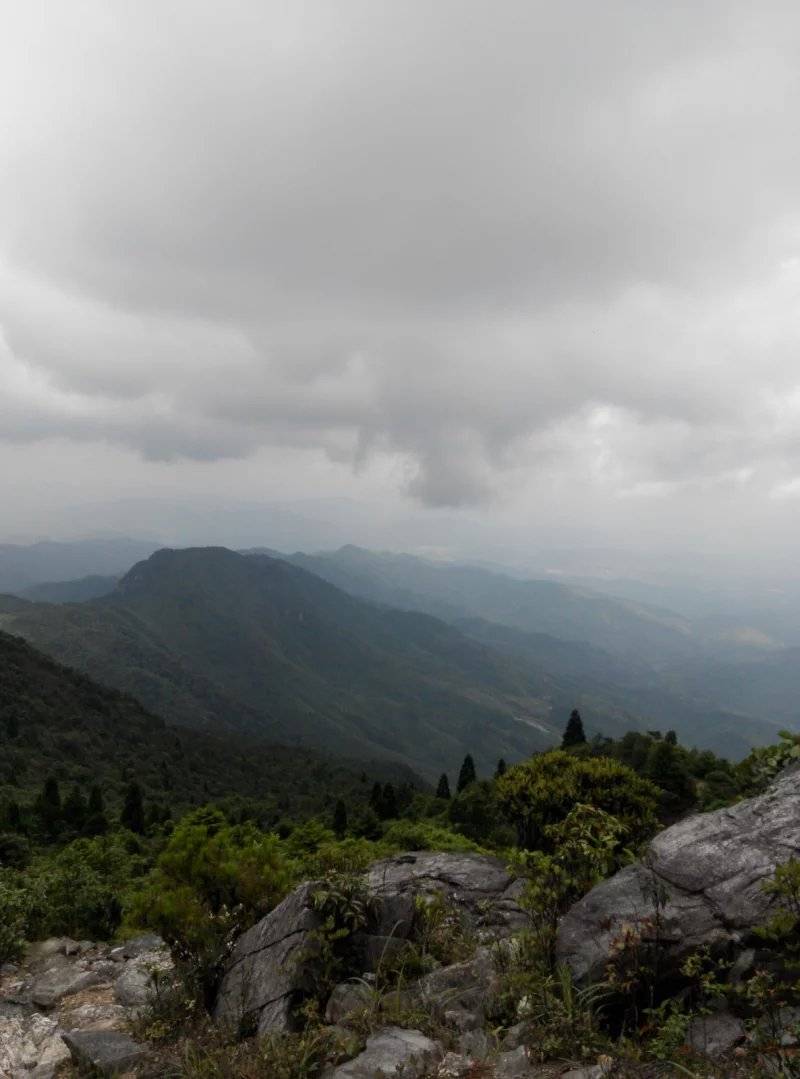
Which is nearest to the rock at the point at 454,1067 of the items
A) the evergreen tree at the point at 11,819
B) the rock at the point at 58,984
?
the rock at the point at 58,984

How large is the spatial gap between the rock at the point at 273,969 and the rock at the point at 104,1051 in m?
1.01

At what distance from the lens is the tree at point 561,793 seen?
1370 centimetres

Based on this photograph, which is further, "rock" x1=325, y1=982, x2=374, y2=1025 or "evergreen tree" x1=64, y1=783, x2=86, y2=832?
"evergreen tree" x1=64, y1=783, x2=86, y2=832

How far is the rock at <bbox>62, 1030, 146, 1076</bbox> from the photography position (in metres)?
6.73

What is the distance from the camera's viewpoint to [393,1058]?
5.92 meters

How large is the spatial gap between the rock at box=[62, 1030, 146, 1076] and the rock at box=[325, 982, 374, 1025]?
2.25m

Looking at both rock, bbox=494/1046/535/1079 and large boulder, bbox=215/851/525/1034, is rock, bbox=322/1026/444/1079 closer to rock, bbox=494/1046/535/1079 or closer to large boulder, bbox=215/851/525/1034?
rock, bbox=494/1046/535/1079

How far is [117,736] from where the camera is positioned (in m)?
121

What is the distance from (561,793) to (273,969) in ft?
26.9

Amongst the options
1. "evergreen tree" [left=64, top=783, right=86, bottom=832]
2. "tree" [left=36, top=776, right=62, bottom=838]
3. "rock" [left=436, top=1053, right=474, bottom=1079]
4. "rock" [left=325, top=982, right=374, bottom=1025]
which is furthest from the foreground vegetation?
"evergreen tree" [left=64, top=783, right=86, bottom=832]

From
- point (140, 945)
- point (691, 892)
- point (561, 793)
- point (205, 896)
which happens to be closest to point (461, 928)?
point (691, 892)

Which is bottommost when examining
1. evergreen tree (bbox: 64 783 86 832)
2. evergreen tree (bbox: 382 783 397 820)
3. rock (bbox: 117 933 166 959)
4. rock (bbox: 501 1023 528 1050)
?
evergreen tree (bbox: 64 783 86 832)

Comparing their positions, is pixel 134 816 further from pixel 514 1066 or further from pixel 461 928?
pixel 514 1066

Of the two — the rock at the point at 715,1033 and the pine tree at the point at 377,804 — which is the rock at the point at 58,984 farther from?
the pine tree at the point at 377,804
